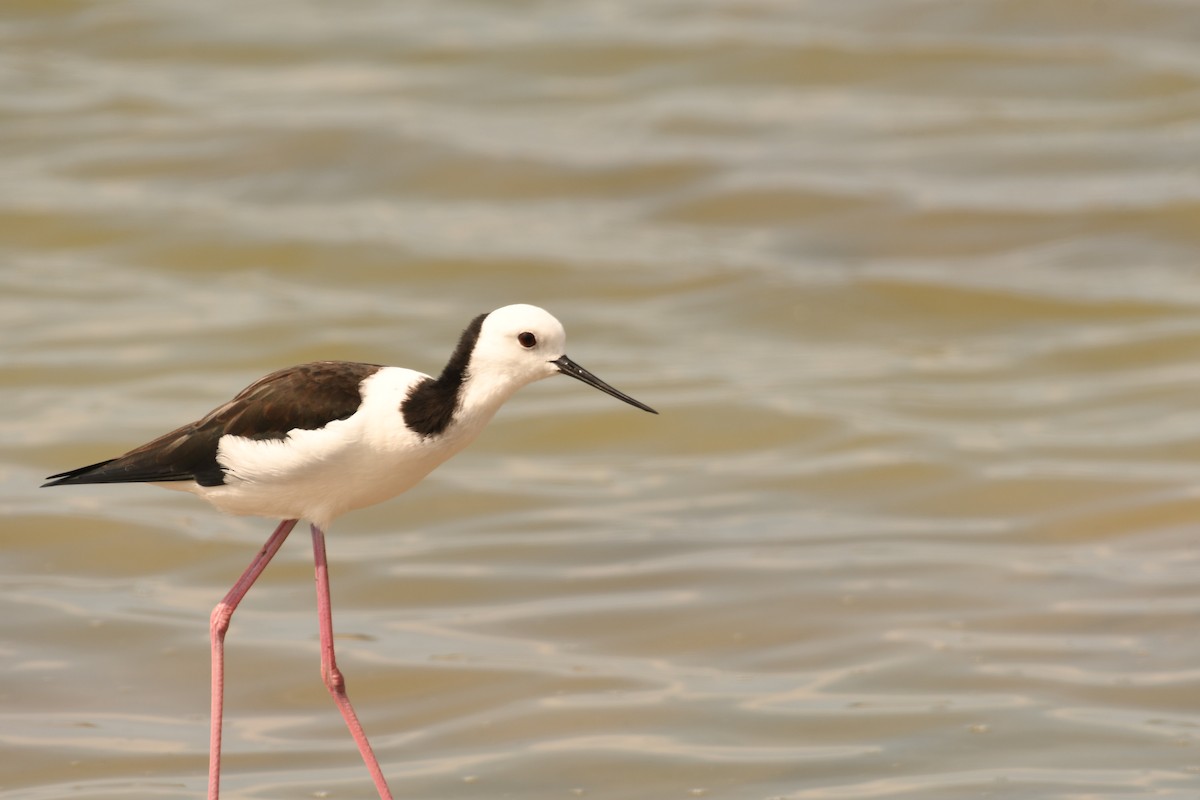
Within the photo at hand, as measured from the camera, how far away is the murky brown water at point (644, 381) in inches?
271

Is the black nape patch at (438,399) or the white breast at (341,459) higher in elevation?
the black nape patch at (438,399)

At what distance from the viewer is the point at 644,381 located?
1106cm

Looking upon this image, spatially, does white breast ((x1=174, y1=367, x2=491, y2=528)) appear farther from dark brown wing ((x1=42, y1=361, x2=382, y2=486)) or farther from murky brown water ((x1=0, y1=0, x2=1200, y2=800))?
murky brown water ((x1=0, y1=0, x2=1200, y2=800))

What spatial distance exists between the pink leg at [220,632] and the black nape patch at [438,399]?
2.27 ft

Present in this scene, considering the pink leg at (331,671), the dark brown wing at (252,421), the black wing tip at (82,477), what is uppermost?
the dark brown wing at (252,421)

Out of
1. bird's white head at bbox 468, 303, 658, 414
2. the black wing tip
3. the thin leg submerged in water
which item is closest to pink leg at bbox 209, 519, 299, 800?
the thin leg submerged in water

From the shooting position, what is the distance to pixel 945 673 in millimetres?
7223

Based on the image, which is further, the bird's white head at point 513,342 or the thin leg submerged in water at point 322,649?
the thin leg submerged in water at point 322,649

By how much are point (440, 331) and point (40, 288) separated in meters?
2.88

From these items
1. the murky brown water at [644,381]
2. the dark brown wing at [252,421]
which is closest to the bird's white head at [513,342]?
the dark brown wing at [252,421]

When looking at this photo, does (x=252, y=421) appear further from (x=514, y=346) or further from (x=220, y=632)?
(x=220, y=632)

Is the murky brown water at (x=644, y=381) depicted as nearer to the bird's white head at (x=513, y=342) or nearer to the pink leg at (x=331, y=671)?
the pink leg at (x=331, y=671)

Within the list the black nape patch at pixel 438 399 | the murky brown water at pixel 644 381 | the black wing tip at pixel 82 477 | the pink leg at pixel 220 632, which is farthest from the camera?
the murky brown water at pixel 644 381

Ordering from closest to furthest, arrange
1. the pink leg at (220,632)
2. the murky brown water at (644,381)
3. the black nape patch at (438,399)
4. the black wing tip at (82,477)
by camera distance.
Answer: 1. the black nape patch at (438,399)
2. the black wing tip at (82,477)
3. the pink leg at (220,632)
4. the murky brown water at (644,381)
